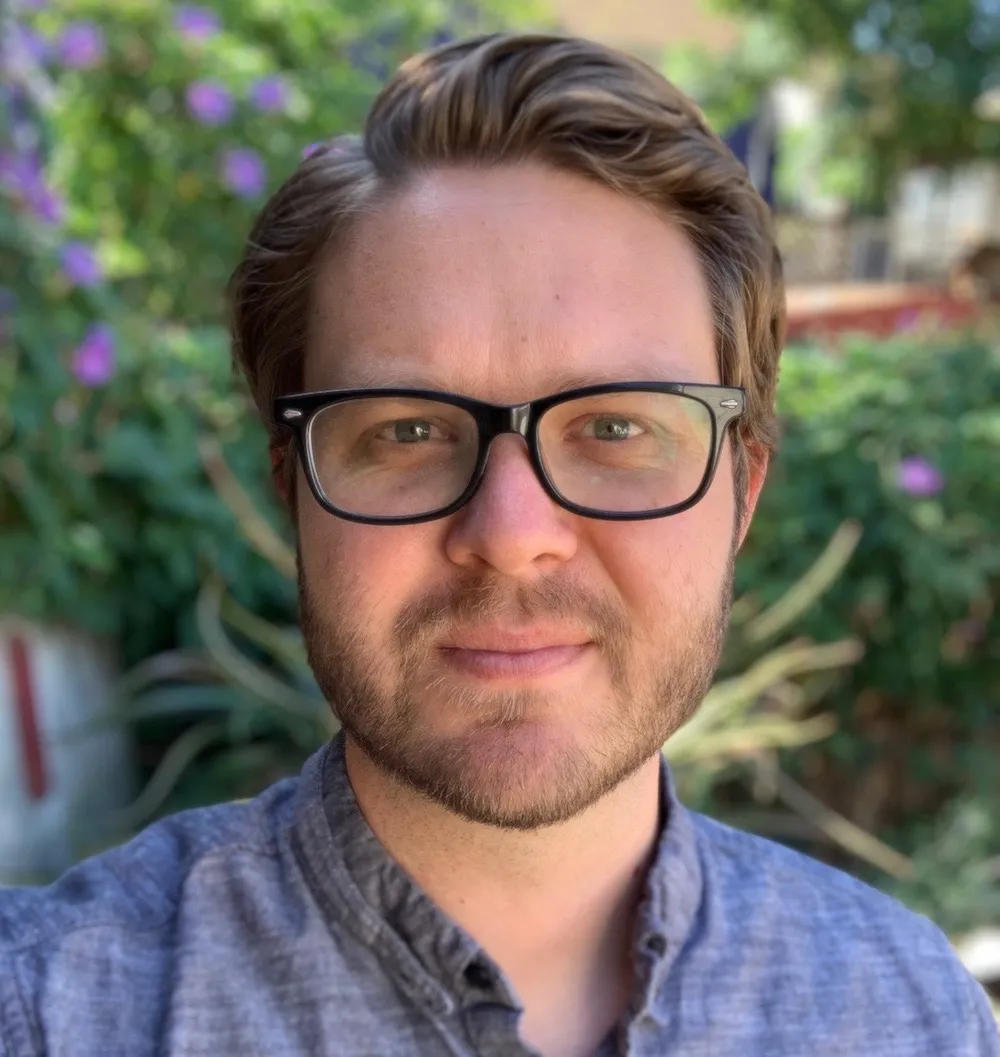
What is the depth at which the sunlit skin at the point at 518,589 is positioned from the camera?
115 cm

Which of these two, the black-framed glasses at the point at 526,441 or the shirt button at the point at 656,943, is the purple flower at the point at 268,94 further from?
the shirt button at the point at 656,943

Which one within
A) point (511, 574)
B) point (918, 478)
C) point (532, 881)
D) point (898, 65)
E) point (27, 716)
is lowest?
point (27, 716)

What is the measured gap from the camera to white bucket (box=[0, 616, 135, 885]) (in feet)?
9.42

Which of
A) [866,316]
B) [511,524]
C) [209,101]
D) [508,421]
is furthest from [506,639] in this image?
[866,316]

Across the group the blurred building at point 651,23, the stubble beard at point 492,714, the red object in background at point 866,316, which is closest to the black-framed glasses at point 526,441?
the stubble beard at point 492,714

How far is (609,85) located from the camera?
4.42 feet

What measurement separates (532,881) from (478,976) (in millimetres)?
126

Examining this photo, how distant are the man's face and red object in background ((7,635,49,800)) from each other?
6.41 ft

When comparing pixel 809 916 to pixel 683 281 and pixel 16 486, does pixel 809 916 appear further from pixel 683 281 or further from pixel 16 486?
pixel 16 486

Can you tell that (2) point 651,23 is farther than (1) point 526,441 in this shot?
Yes

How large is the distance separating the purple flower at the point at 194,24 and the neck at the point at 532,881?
3574 millimetres

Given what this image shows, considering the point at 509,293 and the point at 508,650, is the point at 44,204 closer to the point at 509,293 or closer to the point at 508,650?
the point at 509,293

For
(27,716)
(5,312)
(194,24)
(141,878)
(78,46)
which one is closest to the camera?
(141,878)

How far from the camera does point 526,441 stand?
1.16 m
